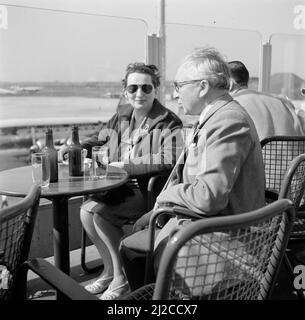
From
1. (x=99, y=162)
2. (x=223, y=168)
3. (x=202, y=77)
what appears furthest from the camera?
(x=99, y=162)

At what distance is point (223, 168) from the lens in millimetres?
1532

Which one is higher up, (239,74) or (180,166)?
(239,74)

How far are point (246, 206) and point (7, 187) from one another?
1150mm

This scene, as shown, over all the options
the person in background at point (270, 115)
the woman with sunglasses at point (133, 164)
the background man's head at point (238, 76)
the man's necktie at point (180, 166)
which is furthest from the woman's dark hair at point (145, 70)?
the man's necktie at point (180, 166)

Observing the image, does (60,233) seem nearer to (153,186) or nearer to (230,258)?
(153,186)

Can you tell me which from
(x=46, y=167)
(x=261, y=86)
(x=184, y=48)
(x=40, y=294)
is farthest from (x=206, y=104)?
(x=261, y=86)

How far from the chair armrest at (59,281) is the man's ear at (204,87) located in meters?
0.92

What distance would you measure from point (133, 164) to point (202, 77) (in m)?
0.90

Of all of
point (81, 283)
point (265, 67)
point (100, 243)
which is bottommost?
point (81, 283)

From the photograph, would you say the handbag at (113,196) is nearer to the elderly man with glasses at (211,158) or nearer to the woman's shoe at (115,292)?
the woman's shoe at (115,292)

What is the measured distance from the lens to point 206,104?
1798mm

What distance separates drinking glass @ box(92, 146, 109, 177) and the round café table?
4cm

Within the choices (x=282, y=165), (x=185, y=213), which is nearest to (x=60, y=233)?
(x=185, y=213)

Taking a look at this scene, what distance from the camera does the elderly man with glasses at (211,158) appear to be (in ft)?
5.07
